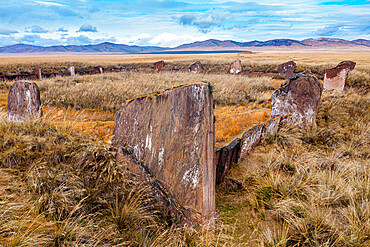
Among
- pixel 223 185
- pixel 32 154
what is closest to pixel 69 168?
pixel 32 154

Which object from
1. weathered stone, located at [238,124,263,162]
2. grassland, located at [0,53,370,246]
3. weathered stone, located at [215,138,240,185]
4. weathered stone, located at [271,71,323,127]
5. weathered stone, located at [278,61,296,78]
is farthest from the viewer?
weathered stone, located at [278,61,296,78]

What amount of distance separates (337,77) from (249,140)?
9489mm

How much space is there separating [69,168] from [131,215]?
1.16 meters

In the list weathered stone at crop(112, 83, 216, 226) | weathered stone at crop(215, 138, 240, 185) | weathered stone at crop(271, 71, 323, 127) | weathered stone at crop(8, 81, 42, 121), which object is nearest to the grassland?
weathered stone at crop(215, 138, 240, 185)

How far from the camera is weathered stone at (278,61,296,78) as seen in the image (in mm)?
Answer: 18781

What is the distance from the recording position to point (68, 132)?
386 centimetres

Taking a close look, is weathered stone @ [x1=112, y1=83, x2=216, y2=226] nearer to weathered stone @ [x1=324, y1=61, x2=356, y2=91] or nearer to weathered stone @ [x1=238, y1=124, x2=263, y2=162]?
weathered stone @ [x1=238, y1=124, x2=263, y2=162]

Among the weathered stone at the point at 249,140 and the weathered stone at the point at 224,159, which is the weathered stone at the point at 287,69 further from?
the weathered stone at the point at 224,159

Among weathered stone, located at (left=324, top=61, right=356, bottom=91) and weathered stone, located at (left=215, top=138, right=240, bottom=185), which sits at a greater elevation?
weathered stone, located at (left=324, top=61, right=356, bottom=91)

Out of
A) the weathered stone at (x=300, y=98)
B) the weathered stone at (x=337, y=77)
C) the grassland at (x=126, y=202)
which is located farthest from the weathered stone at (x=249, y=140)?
the weathered stone at (x=337, y=77)

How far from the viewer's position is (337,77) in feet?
37.4

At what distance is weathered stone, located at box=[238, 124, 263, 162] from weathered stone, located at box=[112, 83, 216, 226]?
213 cm

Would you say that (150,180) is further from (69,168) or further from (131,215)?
(69,168)

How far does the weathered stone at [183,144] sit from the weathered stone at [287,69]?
1876cm
